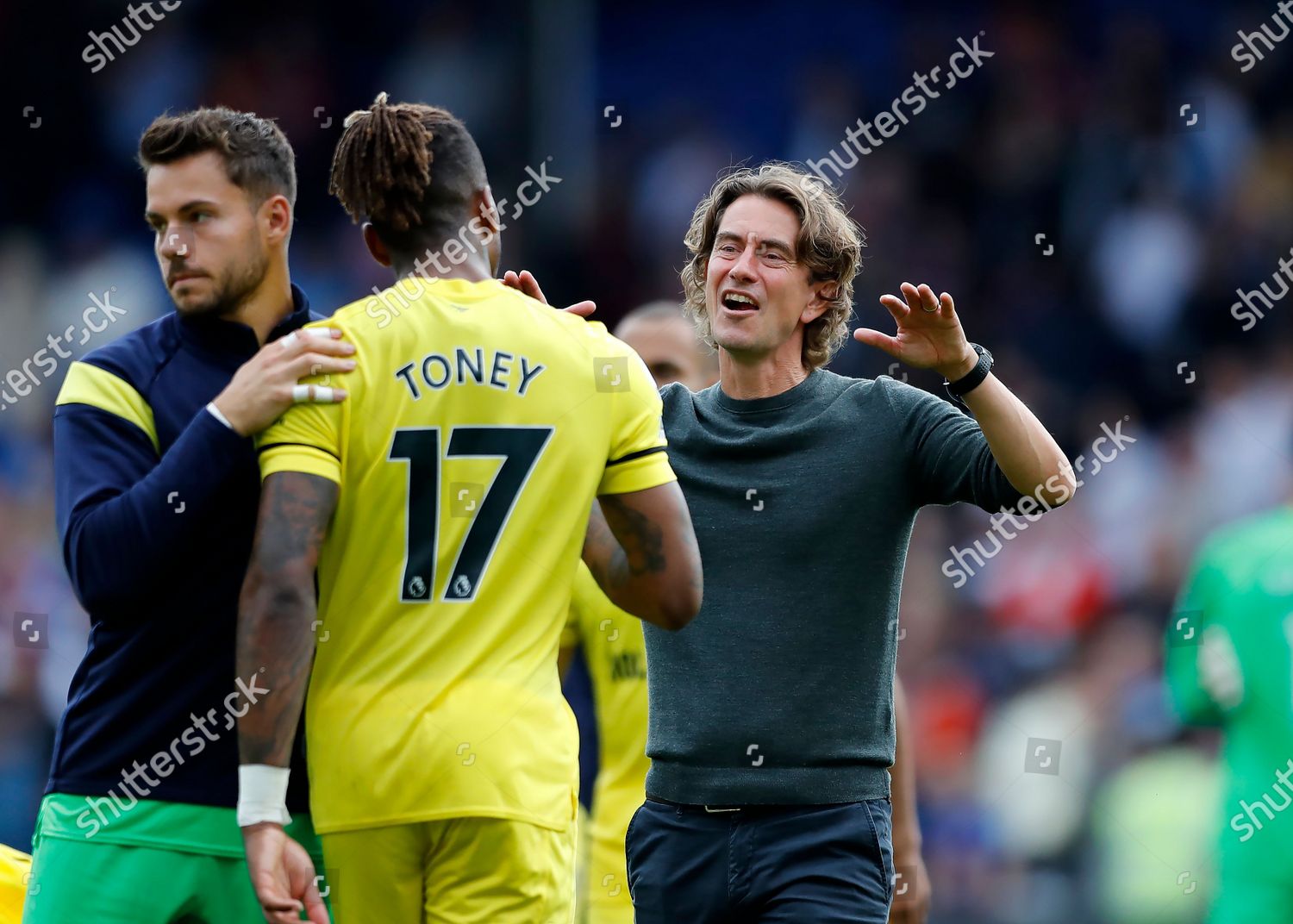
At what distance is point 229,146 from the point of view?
140 inches

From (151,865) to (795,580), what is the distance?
Answer: 4.96 feet

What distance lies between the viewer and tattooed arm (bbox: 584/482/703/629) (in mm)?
3369

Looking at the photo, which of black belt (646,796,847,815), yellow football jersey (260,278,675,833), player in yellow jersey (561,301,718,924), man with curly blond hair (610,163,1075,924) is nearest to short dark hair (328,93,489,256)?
yellow football jersey (260,278,675,833)

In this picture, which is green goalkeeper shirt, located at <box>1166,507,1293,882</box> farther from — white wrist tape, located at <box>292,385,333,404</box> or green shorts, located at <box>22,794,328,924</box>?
white wrist tape, located at <box>292,385,333,404</box>

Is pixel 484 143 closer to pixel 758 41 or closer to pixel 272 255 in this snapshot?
pixel 758 41

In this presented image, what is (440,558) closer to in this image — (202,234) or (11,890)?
(202,234)

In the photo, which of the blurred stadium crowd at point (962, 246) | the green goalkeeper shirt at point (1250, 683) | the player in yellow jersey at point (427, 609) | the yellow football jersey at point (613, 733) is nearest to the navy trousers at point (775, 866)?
the player in yellow jersey at point (427, 609)

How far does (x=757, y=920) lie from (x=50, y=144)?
10.8m

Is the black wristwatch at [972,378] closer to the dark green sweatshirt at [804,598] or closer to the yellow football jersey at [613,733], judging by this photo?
the dark green sweatshirt at [804,598]

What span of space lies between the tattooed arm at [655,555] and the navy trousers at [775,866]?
24.9 inches

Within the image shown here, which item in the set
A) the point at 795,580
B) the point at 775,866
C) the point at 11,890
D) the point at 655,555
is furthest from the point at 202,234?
the point at 775,866

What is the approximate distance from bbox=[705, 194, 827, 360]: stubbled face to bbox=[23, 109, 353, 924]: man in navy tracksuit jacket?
1164 millimetres

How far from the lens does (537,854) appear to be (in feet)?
10.4

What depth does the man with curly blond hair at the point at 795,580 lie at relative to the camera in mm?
3771
